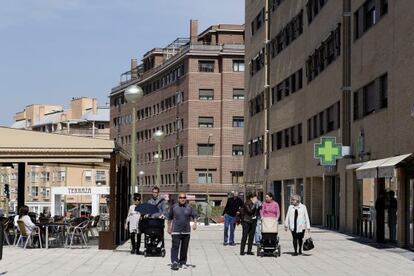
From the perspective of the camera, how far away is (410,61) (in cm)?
2441

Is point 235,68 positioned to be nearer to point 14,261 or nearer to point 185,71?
point 185,71

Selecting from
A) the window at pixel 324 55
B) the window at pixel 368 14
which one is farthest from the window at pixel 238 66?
the window at pixel 368 14

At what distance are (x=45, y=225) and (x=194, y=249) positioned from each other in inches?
169

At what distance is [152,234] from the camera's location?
21203 millimetres

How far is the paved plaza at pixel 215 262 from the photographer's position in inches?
691

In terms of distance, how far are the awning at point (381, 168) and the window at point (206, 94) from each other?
63.0m

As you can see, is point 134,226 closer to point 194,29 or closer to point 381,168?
point 381,168

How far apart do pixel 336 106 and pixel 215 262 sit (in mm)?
18315

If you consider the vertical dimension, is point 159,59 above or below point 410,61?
above

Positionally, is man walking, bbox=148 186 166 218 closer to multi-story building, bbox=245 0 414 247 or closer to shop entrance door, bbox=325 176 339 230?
multi-story building, bbox=245 0 414 247

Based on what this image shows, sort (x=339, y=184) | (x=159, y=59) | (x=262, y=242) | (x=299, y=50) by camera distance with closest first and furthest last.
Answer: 1. (x=262, y=242)
2. (x=339, y=184)
3. (x=299, y=50)
4. (x=159, y=59)

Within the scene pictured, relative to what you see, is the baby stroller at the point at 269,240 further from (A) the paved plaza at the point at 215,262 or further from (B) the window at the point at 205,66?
(B) the window at the point at 205,66

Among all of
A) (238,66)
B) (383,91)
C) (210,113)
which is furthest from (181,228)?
(238,66)

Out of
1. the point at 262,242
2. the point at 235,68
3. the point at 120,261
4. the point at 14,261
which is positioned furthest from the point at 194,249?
the point at 235,68
